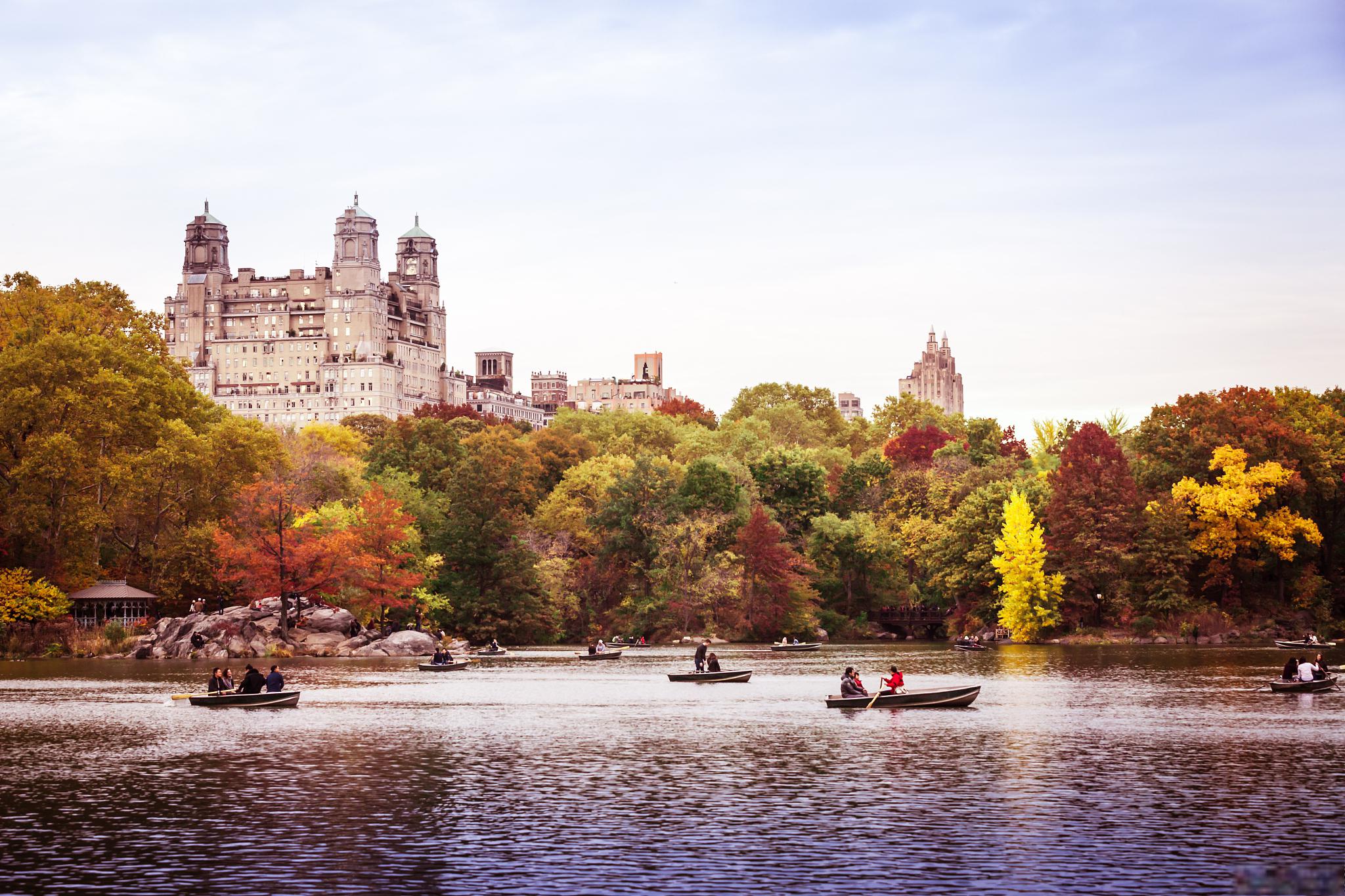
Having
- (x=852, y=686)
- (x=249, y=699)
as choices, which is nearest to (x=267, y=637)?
(x=249, y=699)

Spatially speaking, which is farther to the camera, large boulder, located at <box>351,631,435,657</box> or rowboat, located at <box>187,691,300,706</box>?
large boulder, located at <box>351,631,435,657</box>

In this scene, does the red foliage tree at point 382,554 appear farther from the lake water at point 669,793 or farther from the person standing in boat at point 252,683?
the person standing in boat at point 252,683

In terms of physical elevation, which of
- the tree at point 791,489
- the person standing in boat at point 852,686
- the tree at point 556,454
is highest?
the tree at point 556,454

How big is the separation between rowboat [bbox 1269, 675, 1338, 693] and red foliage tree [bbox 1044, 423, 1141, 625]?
45352mm

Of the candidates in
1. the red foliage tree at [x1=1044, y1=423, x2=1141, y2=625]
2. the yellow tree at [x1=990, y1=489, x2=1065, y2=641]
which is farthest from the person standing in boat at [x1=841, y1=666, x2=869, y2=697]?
the red foliage tree at [x1=1044, y1=423, x2=1141, y2=625]

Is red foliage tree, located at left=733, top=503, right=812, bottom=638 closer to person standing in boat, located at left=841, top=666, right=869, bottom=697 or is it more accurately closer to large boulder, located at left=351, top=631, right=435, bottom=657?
large boulder, located at left=351, top=631, right=435, bottom=657

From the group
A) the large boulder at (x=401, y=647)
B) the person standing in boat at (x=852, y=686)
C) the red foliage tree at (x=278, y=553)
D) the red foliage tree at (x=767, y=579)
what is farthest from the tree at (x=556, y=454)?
the person standing in boat at (x=852, y=686)

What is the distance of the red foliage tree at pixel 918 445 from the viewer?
158 m

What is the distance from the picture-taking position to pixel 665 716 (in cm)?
5038

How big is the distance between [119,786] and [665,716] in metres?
20.4

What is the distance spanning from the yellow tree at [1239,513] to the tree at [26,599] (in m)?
73.1

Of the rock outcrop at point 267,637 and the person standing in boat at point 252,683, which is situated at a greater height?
the rock outcrop at point 267,637

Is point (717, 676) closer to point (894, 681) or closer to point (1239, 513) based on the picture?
point (894, 681)

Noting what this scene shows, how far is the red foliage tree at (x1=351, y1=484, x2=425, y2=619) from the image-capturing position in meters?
96.6
